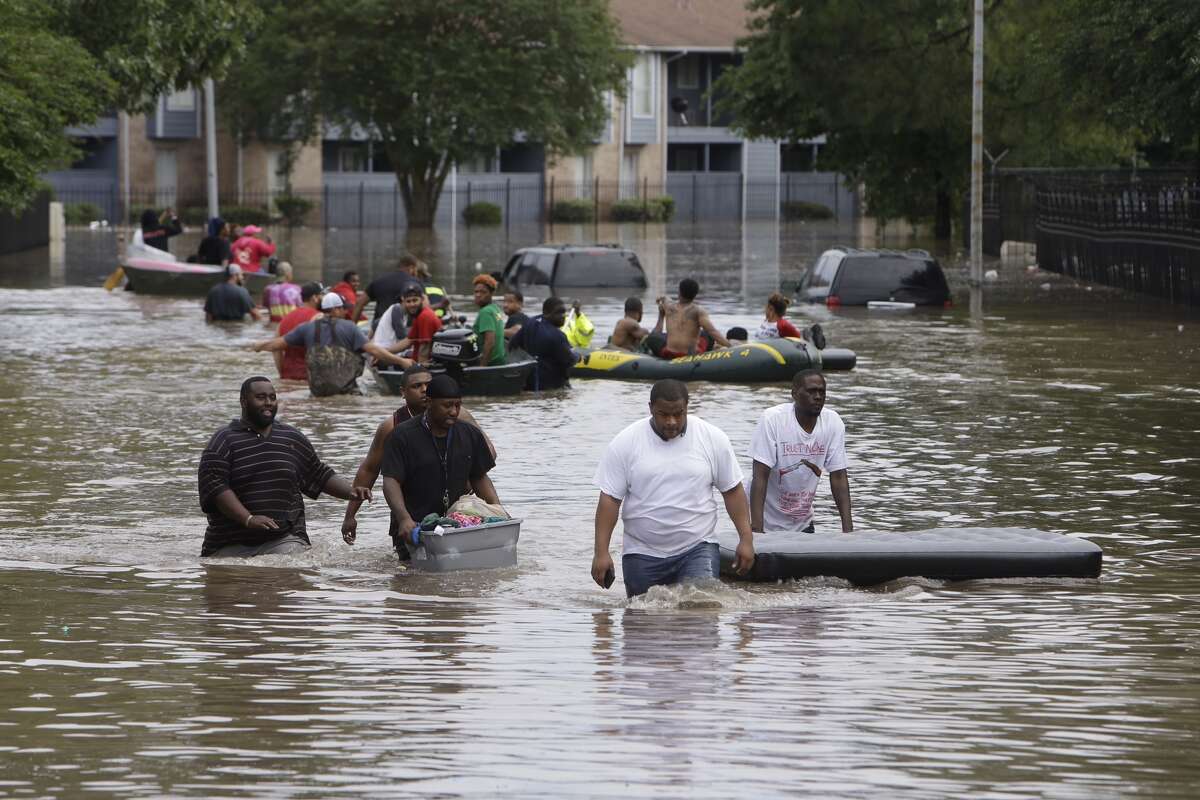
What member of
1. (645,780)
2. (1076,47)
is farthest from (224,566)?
(1076,47)

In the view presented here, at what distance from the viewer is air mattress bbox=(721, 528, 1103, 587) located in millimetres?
11727

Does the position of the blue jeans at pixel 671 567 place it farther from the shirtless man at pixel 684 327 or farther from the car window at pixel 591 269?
the car window at pixel 591 269

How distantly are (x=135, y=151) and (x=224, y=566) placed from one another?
6845 cm

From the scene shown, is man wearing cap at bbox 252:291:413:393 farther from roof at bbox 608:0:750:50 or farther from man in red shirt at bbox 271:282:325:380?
roof at bbox 608:0:750:50

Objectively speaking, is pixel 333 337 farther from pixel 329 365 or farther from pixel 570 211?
pixel 570 211

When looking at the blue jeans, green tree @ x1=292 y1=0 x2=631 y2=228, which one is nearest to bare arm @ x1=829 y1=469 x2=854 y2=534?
the blue jeans

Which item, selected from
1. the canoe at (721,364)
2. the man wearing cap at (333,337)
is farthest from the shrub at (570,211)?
the man wearing cap at (333,337)

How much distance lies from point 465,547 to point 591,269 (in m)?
27.5

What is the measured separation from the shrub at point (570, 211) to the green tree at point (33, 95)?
54382 mm

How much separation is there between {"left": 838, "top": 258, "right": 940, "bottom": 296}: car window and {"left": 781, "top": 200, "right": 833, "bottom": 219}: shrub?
56.7 m

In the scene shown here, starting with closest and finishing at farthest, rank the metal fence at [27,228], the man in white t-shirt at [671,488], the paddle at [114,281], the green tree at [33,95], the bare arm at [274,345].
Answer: the man in white t-shirt at [671,488] < the bare arm at [274,345] < the green tree at [33,95] < the paddle at [114,281] < the metal fence at [27,228]

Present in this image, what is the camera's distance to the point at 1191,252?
117ft

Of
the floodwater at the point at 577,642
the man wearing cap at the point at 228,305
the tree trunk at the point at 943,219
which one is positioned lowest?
the floodwater at the point at 577,642

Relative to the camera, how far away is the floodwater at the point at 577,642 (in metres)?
7.55
